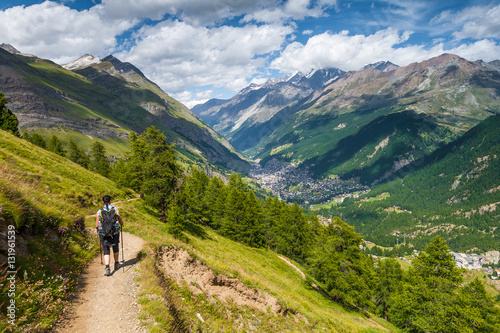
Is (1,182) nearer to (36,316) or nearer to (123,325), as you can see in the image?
(36,316)

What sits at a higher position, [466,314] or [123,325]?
[123,325]

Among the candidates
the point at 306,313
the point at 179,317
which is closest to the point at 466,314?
the point at 306,313

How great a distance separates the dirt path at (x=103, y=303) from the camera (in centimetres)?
837

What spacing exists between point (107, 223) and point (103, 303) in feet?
13.7

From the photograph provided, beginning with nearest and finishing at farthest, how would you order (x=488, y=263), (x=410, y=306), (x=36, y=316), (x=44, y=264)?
(x=36, y=316), (x=44, y=264), (x=410, y=306), (x=488, y=263)

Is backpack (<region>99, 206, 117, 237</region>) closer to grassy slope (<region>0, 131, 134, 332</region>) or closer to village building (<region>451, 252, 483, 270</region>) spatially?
grassy slope (<region>0, 131, 134, 332</region>)

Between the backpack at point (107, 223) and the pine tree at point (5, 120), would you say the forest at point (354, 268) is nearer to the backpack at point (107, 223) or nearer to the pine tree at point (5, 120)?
the backpack at point (107, 223)

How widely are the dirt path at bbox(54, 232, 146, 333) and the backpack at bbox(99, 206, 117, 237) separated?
206cm

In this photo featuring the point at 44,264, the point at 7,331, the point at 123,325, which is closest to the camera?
the point at 7,331

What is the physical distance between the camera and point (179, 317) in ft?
35.9

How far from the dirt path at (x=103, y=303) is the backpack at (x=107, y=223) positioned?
206 cm

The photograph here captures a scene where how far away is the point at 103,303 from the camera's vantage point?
32.0 feet

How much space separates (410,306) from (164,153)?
42.0m

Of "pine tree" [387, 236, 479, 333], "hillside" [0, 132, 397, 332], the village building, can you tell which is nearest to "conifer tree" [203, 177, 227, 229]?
"hillside" [0, 132, 397, 332]
